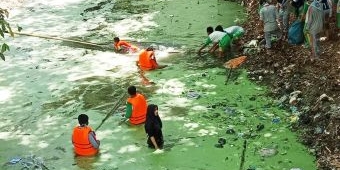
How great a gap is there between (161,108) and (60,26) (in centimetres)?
841

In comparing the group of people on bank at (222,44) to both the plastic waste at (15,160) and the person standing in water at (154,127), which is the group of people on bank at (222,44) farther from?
the plastic waste at (15,160)

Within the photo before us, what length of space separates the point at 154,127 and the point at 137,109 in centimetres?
120

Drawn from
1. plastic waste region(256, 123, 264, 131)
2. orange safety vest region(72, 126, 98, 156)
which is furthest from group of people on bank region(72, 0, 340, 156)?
plastic waste region(256, 123, 264, 131)

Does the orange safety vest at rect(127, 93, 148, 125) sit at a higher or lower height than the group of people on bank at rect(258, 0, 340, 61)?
lower

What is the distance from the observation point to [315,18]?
9977 mm

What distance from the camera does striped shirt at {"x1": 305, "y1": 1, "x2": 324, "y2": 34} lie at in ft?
32.2

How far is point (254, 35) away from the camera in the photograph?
13.5m

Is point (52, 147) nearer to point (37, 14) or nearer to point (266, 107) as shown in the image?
point (266, 107)

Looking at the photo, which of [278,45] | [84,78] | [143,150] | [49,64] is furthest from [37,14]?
[143,150]

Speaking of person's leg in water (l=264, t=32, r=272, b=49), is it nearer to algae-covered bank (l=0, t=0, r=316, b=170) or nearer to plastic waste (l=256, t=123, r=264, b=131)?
algae-covered bank (l=0, t=0, r=316, b=170)

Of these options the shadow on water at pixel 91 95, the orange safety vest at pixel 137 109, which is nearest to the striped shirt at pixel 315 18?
the orange safety vest at pixel 137 109

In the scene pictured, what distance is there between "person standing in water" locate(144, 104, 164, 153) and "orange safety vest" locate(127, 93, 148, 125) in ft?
3.23

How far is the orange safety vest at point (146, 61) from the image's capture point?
475 inches

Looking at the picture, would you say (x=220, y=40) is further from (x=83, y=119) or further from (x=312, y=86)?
(x=83, y=119)
